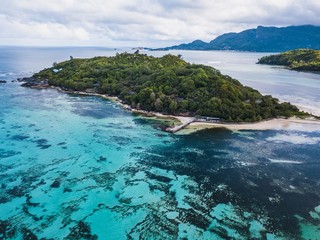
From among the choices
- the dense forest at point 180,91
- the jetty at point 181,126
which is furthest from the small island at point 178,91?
the jetty at point 181,126

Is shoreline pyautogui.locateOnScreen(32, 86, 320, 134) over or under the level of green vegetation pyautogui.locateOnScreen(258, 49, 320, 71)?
under

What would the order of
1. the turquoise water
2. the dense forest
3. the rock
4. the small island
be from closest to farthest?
1. the turquoise water
2. the rock
3. the small island
4. the dense forest

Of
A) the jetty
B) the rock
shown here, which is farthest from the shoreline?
the rock

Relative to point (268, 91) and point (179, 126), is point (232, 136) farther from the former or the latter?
point (268, 91)

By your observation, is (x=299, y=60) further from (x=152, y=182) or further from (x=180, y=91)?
(x=152, y=182)

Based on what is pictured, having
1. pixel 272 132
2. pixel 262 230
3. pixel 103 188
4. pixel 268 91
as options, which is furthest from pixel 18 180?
pixel 268 91

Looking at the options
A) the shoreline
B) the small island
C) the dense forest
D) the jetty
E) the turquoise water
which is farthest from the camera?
the dense forest

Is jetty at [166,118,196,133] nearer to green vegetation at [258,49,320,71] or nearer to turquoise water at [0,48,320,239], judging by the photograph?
turquoise water at [0,48,320,239]
